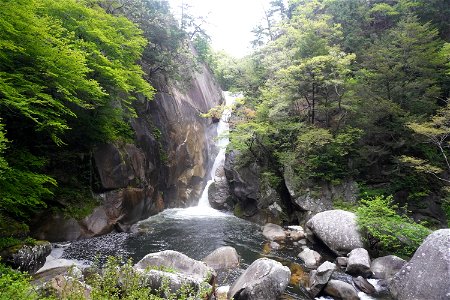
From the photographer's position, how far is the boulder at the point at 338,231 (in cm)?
1183

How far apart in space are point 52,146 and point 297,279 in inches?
445

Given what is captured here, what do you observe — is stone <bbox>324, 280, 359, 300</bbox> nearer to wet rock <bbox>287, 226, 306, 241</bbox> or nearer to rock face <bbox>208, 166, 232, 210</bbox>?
wet rock <bbox>287, 226, 306, 241</bbox>

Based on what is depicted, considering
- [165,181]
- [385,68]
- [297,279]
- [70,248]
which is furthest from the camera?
[165,181]

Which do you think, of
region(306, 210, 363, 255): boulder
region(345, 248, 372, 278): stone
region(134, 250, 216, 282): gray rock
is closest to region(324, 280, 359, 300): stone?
region(345, 248, 372, 278): stone

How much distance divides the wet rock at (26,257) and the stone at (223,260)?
539cm

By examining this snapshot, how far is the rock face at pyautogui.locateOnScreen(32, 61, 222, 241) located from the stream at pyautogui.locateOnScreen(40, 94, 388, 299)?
80 cm

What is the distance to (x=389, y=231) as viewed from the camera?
1156 cm

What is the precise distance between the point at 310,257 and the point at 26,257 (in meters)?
9.87

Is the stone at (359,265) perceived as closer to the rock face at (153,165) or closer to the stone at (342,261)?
the stone at (342,261)

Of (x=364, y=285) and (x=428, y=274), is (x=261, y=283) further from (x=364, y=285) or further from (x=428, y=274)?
(x=428, y=274)

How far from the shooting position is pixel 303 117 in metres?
19.0

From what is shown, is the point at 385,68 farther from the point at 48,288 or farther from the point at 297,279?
the point at 48,288

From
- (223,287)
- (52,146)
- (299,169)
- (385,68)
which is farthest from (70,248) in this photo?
(385,68)

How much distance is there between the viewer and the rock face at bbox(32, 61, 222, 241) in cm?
1328
